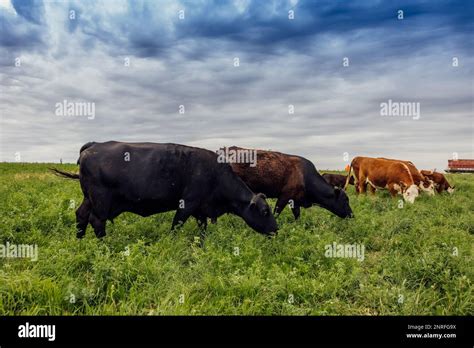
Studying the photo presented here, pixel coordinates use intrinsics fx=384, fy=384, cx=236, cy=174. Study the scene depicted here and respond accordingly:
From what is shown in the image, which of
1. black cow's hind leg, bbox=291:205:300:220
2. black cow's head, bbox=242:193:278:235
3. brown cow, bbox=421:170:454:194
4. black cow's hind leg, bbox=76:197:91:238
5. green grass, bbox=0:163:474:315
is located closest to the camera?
green grass, bbox=0:163:474:315

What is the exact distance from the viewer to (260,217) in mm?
8023

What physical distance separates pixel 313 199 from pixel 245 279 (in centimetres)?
673

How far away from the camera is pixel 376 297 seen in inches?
191

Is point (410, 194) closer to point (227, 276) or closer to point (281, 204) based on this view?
point (281, 204)

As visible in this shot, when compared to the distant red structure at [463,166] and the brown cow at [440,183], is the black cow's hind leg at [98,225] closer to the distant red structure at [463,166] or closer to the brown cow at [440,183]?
the brown cow at [440,183]

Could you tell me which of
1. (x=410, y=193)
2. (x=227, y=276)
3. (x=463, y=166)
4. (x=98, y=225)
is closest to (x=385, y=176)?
(x=410, y=193)

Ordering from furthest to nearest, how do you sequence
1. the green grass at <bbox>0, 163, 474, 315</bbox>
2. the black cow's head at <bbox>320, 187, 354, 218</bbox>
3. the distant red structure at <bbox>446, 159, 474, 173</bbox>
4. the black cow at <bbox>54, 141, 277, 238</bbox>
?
the distant red structure at <bbox>446, 159, 474, 173</bbox>
the black cow's head at <bbox>320, 187, 354, 218</bbox>
the black cow at <bbox>54, 141, 277, 238</bbox>
the green grass at <bbox>0, 163, 474, 315</bbox>

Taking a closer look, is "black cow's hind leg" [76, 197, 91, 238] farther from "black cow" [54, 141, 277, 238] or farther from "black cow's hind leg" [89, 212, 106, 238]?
"black cow's hind leg" [89, 212, 106, 238]

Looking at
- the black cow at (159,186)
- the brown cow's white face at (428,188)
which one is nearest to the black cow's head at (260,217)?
the black cow at (159,186)

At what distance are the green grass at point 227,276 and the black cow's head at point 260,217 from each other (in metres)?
0.36

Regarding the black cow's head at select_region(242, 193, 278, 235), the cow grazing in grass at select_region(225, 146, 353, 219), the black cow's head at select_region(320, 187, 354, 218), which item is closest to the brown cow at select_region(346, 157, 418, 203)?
the black cow's head at select_region(320, 187, 354, 218)

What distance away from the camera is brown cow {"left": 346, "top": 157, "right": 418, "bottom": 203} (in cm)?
1511

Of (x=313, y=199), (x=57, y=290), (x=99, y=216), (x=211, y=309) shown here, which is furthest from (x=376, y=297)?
(x=313, y=199)
